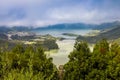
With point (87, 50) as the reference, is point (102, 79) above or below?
below

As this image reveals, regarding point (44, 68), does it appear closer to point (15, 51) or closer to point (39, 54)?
point (39, 54)

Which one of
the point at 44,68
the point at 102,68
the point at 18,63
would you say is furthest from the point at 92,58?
the point at 18,63

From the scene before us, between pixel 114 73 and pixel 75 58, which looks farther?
pixel 75 58

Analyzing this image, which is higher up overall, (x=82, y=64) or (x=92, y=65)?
(x=82, y=64)

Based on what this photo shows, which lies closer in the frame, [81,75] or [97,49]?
[81,75]

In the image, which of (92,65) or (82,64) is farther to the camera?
(92,65)

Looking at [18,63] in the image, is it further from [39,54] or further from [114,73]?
[114,73]

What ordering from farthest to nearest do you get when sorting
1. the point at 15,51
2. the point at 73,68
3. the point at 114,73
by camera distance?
the point at 15,51 → the point at 73,68 → the point at 114,73

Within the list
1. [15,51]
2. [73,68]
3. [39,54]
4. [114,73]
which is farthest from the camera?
[15,51]

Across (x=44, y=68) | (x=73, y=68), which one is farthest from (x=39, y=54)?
(x=73, y=68)
